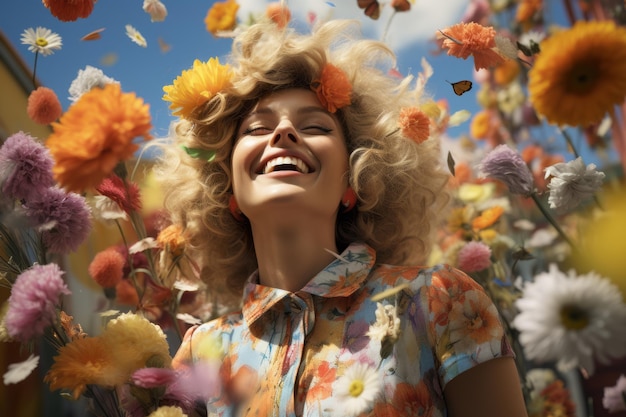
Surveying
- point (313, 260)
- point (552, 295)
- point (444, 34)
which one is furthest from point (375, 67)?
point (552, 295)

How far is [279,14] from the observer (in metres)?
1.29

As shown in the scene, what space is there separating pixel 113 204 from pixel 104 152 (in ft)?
1.69

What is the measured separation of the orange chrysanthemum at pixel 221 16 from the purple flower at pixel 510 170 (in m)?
0.64

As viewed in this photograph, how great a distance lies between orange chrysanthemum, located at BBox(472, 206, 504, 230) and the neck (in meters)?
0.36

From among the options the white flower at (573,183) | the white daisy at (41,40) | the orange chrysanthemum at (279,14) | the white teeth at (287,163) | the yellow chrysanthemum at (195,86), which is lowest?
the white flower at (573,183)

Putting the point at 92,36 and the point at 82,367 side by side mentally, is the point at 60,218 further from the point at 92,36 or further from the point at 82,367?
the point at 92,36

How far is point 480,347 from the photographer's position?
934 mm

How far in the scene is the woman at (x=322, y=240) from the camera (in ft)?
3.10

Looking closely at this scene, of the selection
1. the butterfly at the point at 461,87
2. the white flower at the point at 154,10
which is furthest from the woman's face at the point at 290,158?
the butterfly at the point at 461,87

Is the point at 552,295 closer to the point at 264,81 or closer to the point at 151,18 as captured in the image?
the point at 264,81

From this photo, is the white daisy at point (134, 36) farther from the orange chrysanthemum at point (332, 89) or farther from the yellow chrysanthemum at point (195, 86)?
the orange chrysanthemum at point (332, 89)

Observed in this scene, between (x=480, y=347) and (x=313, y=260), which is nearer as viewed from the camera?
(x=480, y=347)

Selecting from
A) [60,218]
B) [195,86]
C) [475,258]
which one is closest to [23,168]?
[60,218]

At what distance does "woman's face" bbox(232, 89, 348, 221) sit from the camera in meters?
1.05
